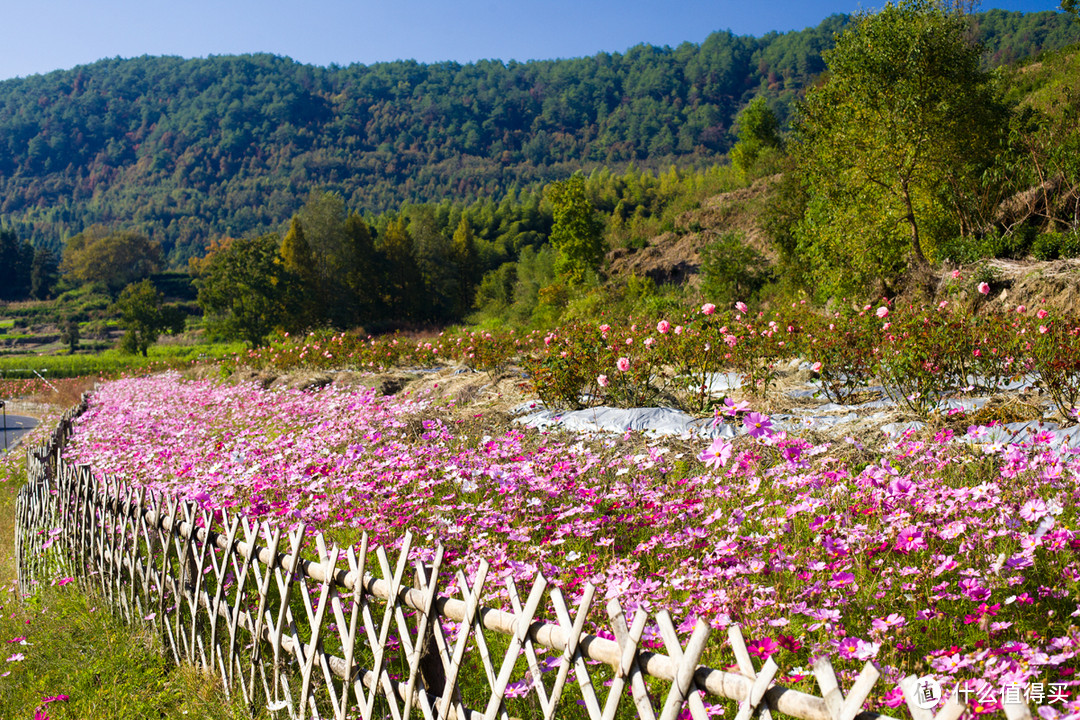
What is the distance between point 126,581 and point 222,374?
11.2 m

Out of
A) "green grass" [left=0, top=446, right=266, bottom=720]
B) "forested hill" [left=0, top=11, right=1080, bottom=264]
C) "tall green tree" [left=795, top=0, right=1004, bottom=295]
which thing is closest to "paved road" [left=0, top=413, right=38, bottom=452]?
"green grass" [left=0, top=446, right=266, bottom=720]

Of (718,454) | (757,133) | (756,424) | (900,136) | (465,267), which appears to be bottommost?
(718,454)

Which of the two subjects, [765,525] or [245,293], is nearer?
[765,525]

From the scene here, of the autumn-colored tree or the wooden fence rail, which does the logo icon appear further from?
Answer: the autumn-colored tree

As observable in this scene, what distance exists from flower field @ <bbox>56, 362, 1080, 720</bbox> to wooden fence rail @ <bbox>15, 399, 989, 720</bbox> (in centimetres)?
24

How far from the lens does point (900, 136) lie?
11.6 meters

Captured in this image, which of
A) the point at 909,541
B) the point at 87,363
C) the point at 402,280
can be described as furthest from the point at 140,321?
the point at 909,541

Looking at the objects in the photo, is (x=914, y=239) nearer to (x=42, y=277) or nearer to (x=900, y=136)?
(x=900, y=136)

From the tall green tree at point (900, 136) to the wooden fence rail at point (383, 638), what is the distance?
12330 mm

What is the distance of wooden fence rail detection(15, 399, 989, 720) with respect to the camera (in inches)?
47.3

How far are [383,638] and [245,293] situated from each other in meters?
32.5

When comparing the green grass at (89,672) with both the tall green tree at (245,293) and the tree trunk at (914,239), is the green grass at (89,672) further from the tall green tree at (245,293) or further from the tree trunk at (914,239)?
the tall green tree at (245,293)

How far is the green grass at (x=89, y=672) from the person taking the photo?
Result: 2557 millimetres

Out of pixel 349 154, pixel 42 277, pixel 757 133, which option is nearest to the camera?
pixel 757 133
